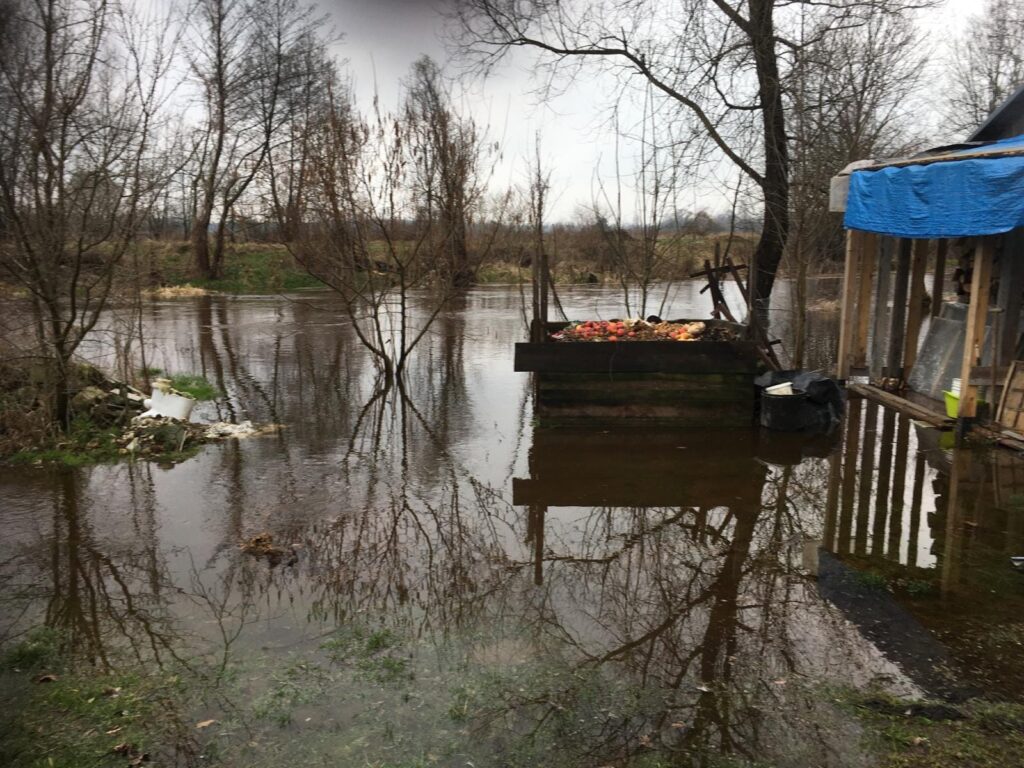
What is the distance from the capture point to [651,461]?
25.8 ft

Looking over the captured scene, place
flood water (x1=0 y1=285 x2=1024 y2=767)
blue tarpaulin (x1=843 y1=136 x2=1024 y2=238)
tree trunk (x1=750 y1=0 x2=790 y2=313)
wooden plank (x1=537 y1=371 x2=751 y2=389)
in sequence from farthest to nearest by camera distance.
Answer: tree trunk (x1=750 y1=0 x2=790 y2=313) < wooden plank (x1=537 y1=371 x2=751 y2=389) < blue tarpaulin (x1=843 y1=136 x2=1024 y2=238) < flood water (x1=0 y1=285 x2=1024 y2=767)

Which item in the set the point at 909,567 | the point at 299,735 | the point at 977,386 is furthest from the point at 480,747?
the point at 977,386

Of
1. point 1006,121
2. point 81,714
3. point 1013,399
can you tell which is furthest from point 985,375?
point 81,714

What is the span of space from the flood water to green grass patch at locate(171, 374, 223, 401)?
2.70 metres

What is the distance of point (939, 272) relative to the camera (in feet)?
35.1

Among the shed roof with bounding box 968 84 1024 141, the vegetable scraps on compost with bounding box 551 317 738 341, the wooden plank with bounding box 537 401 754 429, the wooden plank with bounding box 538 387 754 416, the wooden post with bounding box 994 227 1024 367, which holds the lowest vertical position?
the wooden plank with bounding box 537 401 754 429

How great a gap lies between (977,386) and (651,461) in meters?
3.81

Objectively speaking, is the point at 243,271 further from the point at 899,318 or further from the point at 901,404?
the point at 901,404

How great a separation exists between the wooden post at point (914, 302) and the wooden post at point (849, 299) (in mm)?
708

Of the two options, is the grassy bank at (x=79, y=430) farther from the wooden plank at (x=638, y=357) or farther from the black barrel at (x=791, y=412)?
the black barrel at (x=791, y=412)

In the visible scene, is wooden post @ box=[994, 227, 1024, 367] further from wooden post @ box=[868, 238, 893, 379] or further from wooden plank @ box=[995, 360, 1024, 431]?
wooden post @ box=[868, 238, 893, 379]

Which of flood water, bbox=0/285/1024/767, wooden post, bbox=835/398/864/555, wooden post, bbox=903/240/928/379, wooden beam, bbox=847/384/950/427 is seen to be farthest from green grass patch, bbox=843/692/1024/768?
wooden post, bbox=903/240/928/379

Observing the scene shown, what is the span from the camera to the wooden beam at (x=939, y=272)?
10.3 meters

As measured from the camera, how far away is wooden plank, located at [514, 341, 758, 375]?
9055 millimetres
